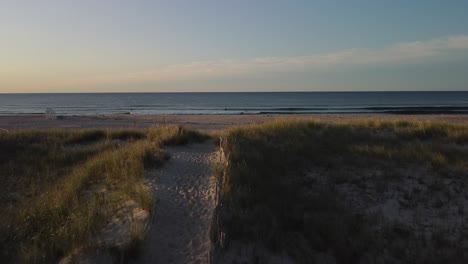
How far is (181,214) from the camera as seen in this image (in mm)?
7840

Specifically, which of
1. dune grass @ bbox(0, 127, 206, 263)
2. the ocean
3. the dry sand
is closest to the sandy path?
dune grass @ bbox(0, 127, 206, 263)

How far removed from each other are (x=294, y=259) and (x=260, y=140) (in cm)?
706

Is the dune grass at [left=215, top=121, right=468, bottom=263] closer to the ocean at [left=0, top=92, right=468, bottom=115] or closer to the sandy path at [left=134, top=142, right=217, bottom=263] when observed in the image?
the sandy path at [left=134, top=142, right=217, bottom=263]

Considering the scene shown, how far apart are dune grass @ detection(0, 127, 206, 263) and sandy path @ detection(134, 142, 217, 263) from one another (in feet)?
1.38

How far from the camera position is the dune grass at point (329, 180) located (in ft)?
23.9

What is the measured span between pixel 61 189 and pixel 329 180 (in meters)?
6.09

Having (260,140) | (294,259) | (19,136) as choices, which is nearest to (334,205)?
(294,259)

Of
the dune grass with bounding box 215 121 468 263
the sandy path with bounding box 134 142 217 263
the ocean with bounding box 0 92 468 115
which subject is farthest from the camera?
the ocean with bounding box 0 92 468 115

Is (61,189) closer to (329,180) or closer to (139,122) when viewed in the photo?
(329,180)

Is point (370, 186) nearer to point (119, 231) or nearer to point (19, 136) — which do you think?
point (119, 231)

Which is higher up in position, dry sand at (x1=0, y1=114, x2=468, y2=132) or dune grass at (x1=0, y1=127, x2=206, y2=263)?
dune grass at (x1=0, y1=127, x2=206, y2=263)

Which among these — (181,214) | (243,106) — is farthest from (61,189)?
(243,106)

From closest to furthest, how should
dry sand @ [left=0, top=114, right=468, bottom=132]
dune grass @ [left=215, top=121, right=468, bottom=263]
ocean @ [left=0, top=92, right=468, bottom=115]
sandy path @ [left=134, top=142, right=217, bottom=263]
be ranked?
sandy path @ [left=134, top=142, right=217, bottom=263], dune grass @ [left=215, top=121, right=468, bottom=263], dry sand @ [left=0, top=114, right=468, bottom=132], ocean @ [left=0, top=92, right=468, bottom=115]

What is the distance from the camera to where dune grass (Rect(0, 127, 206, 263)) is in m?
6.82
